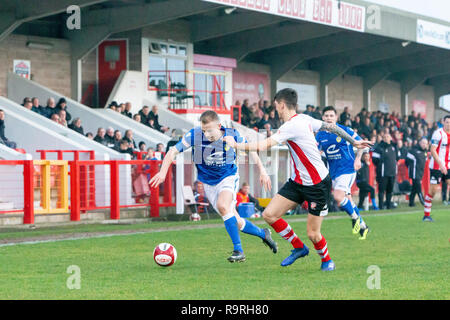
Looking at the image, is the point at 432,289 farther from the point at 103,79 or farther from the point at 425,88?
the point at 425,88

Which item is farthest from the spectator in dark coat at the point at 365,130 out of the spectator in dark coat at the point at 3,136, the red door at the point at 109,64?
the spectator in dark coat at the point at 3,136

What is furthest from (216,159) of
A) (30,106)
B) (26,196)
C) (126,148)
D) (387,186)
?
(387,186)

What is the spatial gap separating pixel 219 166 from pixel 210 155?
19 cm

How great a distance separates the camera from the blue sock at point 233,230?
10.0m

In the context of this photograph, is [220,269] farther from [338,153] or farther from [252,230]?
[338,153]

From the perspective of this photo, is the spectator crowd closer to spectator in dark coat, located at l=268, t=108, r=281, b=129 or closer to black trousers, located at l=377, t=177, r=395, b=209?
spectator in dark coat, located at l=268, t=108, r=281, b=129

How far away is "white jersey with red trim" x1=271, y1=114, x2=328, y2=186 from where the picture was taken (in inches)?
351

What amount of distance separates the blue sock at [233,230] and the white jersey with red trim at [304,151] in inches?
47.8

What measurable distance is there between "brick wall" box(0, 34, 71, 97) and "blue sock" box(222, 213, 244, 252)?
17.8 meters

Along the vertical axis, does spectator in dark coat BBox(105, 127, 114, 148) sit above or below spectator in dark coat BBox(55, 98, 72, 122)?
below

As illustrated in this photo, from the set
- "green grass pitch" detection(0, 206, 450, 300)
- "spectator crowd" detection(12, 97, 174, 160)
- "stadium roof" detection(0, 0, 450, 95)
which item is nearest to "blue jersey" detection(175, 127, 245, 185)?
"green grass pitch" detection(0, 206, 450, 300)

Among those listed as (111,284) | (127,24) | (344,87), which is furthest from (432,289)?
(344,87)

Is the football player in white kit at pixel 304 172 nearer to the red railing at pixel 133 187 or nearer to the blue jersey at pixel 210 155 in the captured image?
the blue jersey at pixel 210 155

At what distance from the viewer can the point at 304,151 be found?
9062mm
